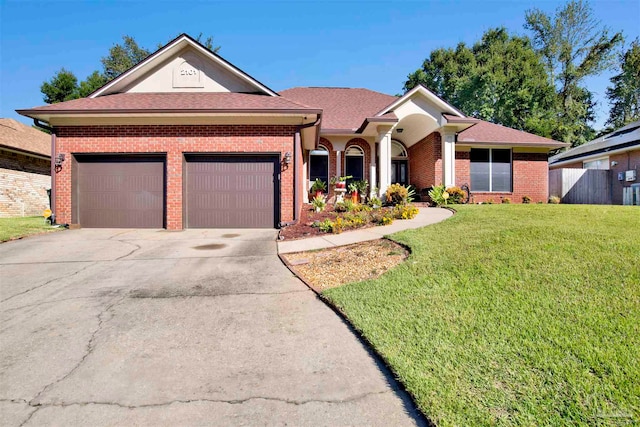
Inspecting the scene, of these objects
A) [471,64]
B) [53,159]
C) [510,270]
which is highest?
[471,64]

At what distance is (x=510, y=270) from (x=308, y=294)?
268 cm

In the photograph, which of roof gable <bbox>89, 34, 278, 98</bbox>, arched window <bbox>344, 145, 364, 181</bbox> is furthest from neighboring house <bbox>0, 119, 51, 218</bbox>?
arched window <bbox>344, 145, 364, 181</bbox>

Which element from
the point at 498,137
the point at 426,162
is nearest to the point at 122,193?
the point at 426,162

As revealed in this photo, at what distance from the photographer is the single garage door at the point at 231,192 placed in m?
9.70

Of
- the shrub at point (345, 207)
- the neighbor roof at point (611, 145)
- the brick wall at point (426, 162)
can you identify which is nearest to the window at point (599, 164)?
the neighbor roof at point (611, 145)

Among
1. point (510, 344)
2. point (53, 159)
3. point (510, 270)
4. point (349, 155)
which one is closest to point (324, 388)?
point (510, 344)

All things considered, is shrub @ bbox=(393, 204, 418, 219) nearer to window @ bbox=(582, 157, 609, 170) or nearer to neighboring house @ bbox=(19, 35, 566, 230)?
neighboring house @ bbox=(19, 35, 566, 230)

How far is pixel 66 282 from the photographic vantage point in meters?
4.63

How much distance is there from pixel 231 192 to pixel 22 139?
13.5m

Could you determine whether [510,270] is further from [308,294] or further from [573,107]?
[573,107]

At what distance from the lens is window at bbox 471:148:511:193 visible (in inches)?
585

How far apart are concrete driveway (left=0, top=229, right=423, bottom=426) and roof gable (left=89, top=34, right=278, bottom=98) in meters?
7.91

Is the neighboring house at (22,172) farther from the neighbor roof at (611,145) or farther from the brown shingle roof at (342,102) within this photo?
the neighbor roof at (611,145)

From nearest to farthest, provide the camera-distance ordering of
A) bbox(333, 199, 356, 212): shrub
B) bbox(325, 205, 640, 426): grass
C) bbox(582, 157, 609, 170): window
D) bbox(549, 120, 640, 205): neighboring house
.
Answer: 1. bbox(325, 205, 640, 426): grass
2. bbox(333, 199, 356, 212): shrub
3. bbox(549, 120, 640, 205): neighboring house
4. bbox(582, 157, 609, 170): window
